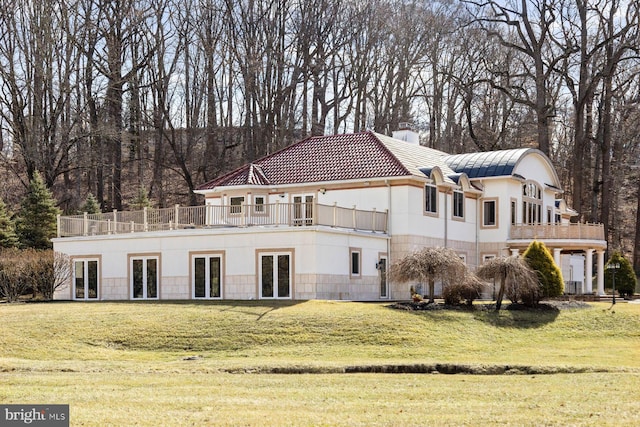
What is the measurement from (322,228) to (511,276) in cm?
680

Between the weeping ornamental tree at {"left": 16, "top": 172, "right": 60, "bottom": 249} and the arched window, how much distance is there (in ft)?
72.8

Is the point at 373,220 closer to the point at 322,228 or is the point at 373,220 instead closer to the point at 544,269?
the point at 322,228

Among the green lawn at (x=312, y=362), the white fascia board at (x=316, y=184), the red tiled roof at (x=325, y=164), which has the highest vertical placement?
the red tiled roof at (x=325, y=164)

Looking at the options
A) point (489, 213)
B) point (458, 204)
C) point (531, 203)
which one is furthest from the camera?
point (531, 203)

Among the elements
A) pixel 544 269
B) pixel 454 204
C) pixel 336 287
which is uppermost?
pixel 454 204

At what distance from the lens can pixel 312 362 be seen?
76.0 feet

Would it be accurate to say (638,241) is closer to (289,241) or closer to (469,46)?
(469,46)

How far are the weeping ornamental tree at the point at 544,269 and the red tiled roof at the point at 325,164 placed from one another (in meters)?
6.09

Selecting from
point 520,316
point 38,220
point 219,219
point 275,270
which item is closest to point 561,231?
point 520,316

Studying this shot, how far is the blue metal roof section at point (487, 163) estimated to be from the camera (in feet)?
143

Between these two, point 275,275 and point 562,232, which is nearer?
point 275,275

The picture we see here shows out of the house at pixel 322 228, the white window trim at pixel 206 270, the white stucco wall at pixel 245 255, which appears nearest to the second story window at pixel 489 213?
the house at pixel 322 228

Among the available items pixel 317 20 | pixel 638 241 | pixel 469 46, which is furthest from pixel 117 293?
pixel 638 241

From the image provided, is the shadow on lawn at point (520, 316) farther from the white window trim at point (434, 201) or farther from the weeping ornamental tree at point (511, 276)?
the white window trim at point (434, 201)
